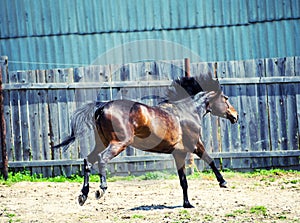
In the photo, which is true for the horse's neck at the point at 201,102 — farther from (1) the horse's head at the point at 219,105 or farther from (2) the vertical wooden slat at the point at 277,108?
(2) the vertical wooden slat at the point at 277,108

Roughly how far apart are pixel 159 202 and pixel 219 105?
177 cm

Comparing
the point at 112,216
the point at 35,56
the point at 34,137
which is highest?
the point at 35,56

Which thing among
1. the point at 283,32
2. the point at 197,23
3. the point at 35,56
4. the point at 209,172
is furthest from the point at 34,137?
the point at 283,32

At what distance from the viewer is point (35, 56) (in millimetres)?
14836

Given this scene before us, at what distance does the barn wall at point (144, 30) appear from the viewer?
47.5ft

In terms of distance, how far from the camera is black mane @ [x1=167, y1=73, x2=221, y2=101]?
854 cm

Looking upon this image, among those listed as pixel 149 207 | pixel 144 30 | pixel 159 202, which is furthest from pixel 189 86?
pixel 144 30

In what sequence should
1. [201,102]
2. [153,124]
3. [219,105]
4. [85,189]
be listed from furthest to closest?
[219,105] < [201,102] < [153,124] < [85,189]

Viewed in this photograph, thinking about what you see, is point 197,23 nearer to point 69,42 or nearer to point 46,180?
point 69,42

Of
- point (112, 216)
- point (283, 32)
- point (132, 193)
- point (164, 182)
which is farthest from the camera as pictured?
point (283, 32)

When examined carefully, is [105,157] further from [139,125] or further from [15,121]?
[15,121]

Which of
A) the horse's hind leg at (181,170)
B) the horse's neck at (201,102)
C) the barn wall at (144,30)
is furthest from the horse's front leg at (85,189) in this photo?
the barn wall at (144,30)

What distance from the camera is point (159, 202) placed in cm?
835

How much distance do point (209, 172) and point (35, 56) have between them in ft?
20.3
